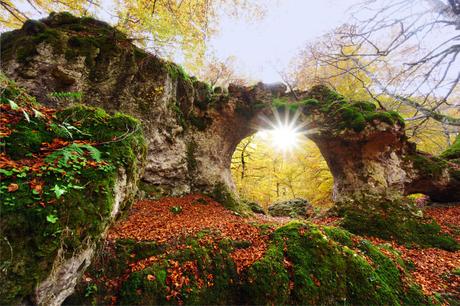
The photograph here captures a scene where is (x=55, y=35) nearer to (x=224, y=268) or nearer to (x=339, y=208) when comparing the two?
(x=224, y=268)

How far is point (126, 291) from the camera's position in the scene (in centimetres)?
335

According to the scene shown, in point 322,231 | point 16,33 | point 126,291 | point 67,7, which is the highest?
point 67,7

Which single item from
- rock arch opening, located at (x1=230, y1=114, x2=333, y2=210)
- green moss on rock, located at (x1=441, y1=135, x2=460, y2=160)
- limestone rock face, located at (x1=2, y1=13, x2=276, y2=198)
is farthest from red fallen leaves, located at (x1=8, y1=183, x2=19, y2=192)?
green moss on rock, located at (x1=441, y1=135, x2=460, y2=160)

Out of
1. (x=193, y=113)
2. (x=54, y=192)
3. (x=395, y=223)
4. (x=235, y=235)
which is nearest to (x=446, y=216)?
(x=395, y=223)

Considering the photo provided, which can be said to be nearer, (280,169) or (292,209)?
(292,209)

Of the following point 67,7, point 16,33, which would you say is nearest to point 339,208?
point 16,33

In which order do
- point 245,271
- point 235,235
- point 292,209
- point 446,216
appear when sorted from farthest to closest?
1. point 292,209
2. point 446,216
3. point 235,235
4. point 245,271

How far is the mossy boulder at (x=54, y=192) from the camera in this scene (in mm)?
1970

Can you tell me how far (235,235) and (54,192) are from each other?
3757 millimetres

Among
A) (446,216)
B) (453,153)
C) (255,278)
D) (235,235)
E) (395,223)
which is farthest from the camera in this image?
(453,153)

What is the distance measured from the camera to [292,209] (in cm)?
1209

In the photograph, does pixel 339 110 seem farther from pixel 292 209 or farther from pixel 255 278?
pixel 255 278

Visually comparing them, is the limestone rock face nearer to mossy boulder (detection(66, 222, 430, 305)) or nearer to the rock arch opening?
the rock arch opening

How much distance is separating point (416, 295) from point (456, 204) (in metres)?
8.65
